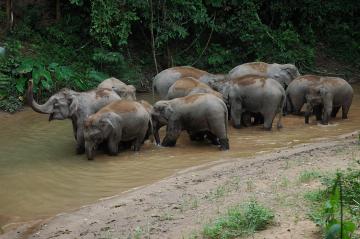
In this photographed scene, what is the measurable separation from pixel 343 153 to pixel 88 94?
17.3ft

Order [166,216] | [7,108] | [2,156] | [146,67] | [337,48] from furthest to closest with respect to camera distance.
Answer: [337,48]
[146,67]
[7,108]
[2,156]
[166,216]

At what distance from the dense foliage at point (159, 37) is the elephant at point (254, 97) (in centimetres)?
462

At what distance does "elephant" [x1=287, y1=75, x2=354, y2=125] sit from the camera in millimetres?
13352

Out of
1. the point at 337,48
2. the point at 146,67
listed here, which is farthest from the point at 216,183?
the point at 337,48

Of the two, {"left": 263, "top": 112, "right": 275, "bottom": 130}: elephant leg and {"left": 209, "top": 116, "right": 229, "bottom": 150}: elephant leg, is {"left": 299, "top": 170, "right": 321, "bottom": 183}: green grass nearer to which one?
{"left": 209, "top": 116, "right": 229, "bottom": 150}: elephant leg

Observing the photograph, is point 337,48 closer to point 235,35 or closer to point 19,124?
point 235,35

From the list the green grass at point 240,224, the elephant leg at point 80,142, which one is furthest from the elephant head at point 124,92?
the green grass at point 240,224

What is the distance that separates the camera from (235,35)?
19.4 m

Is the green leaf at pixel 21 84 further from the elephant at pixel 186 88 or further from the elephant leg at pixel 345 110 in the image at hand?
the elephant leg at pixel 345 110

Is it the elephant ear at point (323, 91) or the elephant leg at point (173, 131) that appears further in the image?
the elephant ear at point (323, 91)

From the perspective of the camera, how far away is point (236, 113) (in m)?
13.1

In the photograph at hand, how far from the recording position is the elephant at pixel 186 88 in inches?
497

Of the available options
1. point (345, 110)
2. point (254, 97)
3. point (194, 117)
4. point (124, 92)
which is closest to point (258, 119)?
point (254, 97)

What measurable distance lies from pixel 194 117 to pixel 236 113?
194 cm
